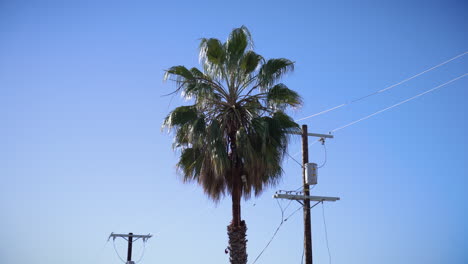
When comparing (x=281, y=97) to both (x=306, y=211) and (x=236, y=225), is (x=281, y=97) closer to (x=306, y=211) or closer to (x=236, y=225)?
(x=306, y=211)

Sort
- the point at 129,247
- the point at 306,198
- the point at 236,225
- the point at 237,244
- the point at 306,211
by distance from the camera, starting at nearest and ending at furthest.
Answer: the point at 237,244 < the point at 236,225 < the point at 306,211 < the point at 306,198 < the point at 129,247

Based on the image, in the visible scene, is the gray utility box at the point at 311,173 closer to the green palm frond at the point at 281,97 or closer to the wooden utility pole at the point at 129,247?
the green palm frond at the point at 281,97

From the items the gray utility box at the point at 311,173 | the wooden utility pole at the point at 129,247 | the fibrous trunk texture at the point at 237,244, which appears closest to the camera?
the fibrous trunk texture at the point at 237,244

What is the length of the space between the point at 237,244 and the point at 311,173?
12.1 ft

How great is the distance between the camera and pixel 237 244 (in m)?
18.1

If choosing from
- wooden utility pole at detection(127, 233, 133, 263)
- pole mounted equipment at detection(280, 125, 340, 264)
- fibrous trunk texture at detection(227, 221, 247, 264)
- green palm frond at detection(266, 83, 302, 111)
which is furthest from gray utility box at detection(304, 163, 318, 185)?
wooden utility pole at detection(127, 233, 133, 263)

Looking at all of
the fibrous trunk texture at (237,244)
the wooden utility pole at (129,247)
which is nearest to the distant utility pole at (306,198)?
the fibrous trunk texture at (237,244)

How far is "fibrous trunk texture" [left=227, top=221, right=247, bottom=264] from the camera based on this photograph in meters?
18.0

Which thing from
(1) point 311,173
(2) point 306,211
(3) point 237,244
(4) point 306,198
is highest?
(1) point 311,173

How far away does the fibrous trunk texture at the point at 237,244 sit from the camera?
1798 cm

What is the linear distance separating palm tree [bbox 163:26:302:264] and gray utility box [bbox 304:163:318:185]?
1044mm

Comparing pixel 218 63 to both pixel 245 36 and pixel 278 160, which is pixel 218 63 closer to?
pixel 245 36

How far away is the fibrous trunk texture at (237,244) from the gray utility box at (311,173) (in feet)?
9.52

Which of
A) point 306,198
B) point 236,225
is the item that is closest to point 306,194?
point 306,198
